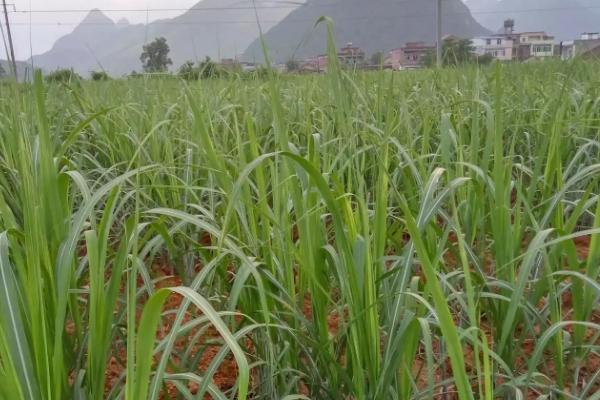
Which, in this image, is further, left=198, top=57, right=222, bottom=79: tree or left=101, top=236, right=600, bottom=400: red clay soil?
left=198, top=57, right=222, bottom=79: tree

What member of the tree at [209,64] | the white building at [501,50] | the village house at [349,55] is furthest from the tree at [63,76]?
the white building at [501,50]

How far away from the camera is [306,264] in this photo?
Result: 69 centimetres

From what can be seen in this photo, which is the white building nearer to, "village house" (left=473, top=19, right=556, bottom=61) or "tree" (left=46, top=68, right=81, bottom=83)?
"village house" (left=473, top=19, right=556, bottom=61)

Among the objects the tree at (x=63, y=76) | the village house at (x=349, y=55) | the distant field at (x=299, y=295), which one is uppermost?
the tree at (x=63, y=76)

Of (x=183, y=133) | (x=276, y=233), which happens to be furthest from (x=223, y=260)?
(x=183, y=133)

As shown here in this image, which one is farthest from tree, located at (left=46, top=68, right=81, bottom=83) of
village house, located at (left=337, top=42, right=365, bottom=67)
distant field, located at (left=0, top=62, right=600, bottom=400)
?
distant field, located at (left=0, top=62, right=600, bottom=400)

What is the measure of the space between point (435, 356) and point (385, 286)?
0.80ft

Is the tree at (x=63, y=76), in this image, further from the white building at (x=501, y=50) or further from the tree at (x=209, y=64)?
the white building at (x=501, y=50)

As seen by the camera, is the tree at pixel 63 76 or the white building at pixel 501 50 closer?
the tree at pixel 63 76

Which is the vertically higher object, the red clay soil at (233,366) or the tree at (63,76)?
the tree at (63,76)

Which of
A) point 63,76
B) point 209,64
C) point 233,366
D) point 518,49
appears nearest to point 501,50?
point 518,49

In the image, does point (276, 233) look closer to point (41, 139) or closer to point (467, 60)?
point (41, 139)

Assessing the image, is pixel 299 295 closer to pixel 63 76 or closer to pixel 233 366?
pixel 233 366

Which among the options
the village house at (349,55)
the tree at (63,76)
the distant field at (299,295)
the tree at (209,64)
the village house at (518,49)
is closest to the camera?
the distant field at (299,295)
